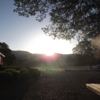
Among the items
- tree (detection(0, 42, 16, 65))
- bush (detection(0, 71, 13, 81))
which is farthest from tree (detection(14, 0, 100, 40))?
tree (detection(0, 42, 16, 65))

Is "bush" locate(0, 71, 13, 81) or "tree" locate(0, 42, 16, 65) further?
"tree" locate(0, 42, 16, 65)

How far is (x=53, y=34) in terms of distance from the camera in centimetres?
1077

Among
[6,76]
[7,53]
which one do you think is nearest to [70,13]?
[6,76]

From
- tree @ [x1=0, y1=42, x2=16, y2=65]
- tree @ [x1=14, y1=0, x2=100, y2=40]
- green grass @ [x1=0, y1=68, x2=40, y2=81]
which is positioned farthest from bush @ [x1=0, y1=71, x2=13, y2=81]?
tree @ [x1=0, y1=42, x2=16, y2=65]

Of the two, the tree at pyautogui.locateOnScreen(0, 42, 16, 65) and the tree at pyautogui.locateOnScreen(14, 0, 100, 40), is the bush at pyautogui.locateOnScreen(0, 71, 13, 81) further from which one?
the tree at pyautogui.locateOnScreen(0, 42, 16, 65)

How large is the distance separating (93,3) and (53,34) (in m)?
2.96

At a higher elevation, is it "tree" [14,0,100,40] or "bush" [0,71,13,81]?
"tree" [14,0,100,40]

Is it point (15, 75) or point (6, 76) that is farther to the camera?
point (15, 75)

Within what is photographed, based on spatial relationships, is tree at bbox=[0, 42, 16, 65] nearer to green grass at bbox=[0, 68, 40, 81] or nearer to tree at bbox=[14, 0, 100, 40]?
green grass at bbox=[0, 68, 40, 81]

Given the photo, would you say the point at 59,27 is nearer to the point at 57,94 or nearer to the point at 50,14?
the point at 50,14

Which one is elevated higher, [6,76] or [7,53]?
[7,53]

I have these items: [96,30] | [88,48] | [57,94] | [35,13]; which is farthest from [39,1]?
[88,48]

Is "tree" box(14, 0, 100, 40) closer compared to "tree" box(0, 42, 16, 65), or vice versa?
"tree" box(14, 0, 100, 40)

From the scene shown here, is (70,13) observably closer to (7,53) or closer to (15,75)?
(15,75)
